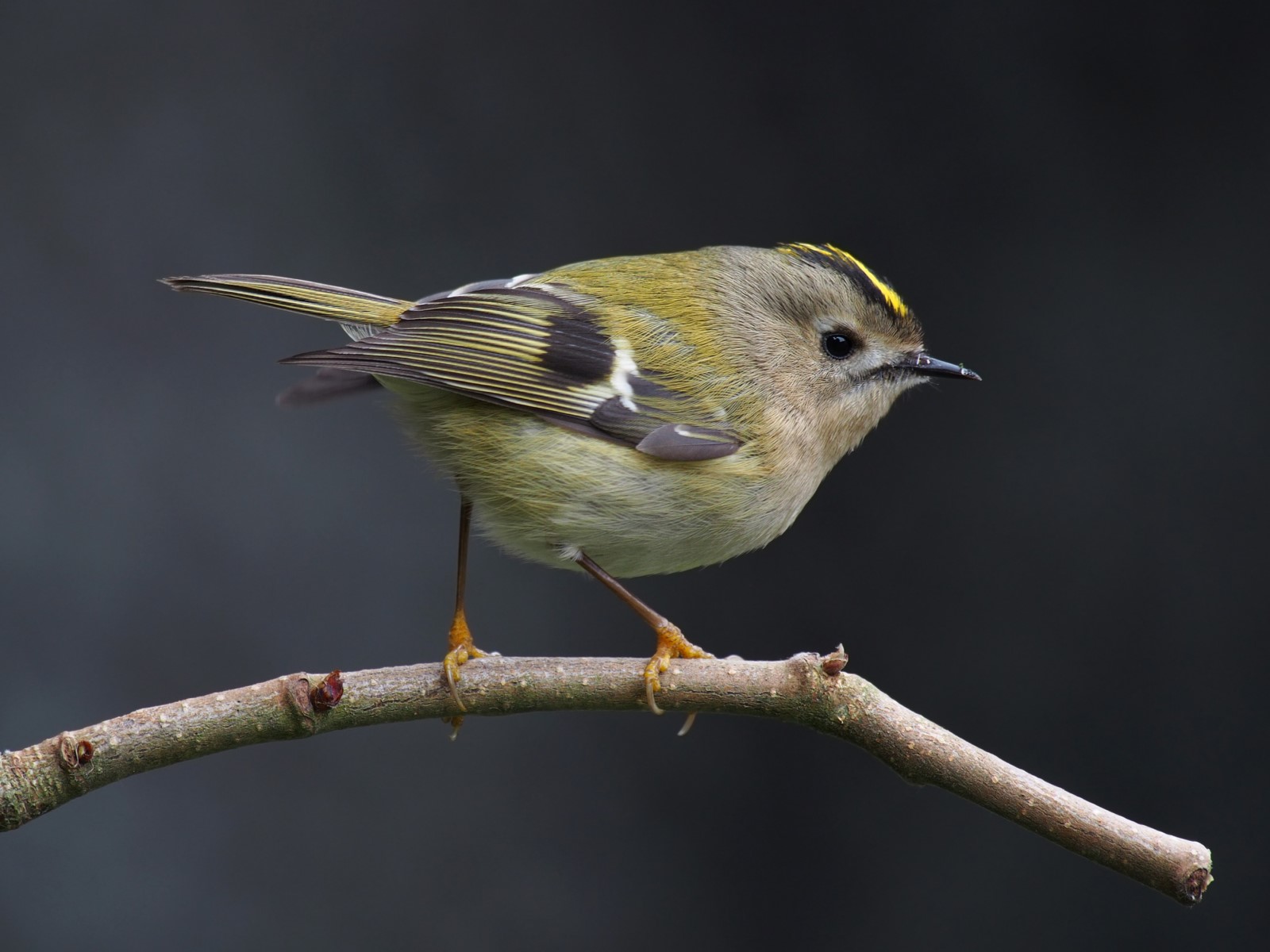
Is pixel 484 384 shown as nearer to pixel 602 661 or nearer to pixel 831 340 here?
pixel 602 661

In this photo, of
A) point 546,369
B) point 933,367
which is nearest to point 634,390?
point 546,369

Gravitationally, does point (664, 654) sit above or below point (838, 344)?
below

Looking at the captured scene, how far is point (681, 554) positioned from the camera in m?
1.52

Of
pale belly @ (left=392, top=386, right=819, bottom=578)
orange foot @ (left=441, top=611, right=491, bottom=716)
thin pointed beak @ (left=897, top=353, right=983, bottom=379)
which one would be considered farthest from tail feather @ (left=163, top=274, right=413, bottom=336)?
thin pointed beak @ (left=897, top=353, right=983, bottom=379)

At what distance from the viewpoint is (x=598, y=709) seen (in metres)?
1.37

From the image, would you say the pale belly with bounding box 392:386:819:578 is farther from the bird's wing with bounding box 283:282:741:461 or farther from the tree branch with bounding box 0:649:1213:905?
the tree branch with bounding box 0:649:1213:905

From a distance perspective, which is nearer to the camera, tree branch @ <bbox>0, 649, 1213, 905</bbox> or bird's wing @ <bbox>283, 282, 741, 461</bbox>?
tree branch @ <bbox>0, 649, 1213, 905</bbox>

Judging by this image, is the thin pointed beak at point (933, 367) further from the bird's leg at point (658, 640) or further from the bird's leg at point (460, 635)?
the bird's leg at point (460, 635)

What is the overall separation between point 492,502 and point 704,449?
288 mm

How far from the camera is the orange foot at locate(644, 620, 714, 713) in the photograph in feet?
4.34

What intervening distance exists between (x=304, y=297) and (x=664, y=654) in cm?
66

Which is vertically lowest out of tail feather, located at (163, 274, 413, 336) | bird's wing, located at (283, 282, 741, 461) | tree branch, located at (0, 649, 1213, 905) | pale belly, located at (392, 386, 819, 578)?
tree branch, located at (0, 649, 1213, 905)

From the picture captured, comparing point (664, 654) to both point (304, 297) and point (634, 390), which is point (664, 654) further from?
point (304, 297)

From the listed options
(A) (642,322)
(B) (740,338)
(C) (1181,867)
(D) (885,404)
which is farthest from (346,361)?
(C) (1181,867)
